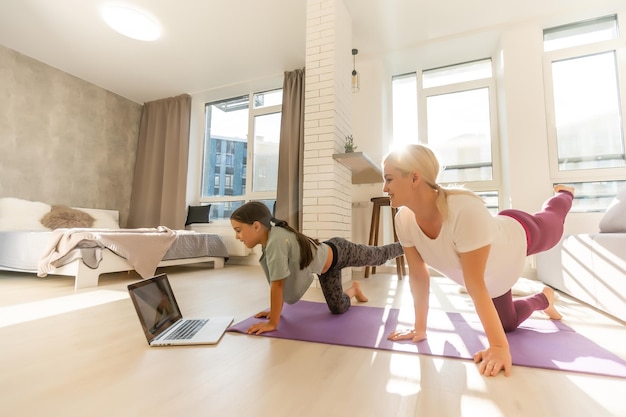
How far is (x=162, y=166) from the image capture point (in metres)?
4.93

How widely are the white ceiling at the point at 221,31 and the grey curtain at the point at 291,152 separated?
305 millimetres

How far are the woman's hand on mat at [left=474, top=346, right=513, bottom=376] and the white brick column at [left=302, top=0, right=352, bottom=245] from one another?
1577mm

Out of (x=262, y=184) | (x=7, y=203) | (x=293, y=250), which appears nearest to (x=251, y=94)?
(x=262, y=184)

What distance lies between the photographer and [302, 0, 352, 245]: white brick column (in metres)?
2.52

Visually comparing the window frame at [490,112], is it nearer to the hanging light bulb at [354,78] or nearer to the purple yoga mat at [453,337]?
the hanging light bulb at [354,78]

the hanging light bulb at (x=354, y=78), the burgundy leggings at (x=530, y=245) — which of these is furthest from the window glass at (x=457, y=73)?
the burgundy leggings at (x=530, y=245)

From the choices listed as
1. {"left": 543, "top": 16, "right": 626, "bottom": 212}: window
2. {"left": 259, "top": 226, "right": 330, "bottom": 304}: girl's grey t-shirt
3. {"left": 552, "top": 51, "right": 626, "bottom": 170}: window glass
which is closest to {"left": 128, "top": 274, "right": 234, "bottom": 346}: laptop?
{"left": 259, "top": 226, "right": 330, "bottom": 304}: girl's grey t-shirt

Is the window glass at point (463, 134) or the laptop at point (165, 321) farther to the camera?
the window glass at point (463, 134)

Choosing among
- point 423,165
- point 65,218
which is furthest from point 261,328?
point 65,218

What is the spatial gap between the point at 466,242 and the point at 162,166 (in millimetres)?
4967

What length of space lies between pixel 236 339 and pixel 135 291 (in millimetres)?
423

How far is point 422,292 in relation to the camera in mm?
1213

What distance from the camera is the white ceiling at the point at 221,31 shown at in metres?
3.00

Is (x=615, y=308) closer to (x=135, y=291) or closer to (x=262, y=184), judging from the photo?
(x=135, y=291)
